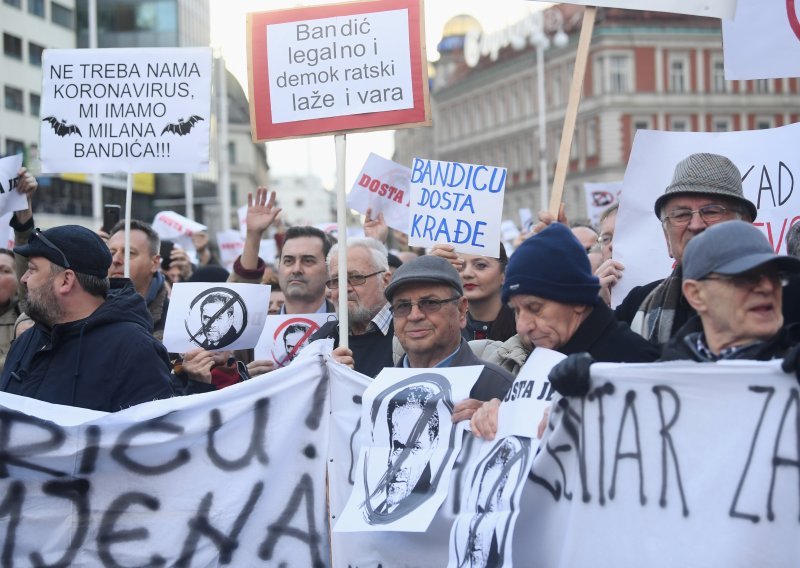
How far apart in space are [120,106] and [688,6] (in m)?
3.39

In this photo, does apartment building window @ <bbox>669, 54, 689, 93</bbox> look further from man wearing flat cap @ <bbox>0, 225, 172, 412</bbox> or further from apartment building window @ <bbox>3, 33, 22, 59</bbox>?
man wearing flat cap @ <bbox>0, 225, 172, 412</bbox>

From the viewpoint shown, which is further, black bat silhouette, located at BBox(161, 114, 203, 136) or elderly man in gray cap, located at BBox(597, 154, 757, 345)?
black bat silhouette, located at BBox(161, 114, 203, 136)

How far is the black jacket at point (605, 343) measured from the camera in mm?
4246

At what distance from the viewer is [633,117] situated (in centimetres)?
7506

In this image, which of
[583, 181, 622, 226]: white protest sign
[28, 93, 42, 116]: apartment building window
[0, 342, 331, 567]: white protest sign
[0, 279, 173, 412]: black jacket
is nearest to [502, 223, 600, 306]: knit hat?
[0, 342, 331, 567]: white protest sign

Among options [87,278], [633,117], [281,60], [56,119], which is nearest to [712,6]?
[281,60]

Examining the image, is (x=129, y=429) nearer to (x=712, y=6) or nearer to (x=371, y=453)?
(x=371, y=453)

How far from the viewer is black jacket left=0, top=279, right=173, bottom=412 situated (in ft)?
16.9

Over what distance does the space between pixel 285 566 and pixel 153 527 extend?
484mm

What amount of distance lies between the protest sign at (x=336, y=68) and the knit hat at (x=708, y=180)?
1.44 metres

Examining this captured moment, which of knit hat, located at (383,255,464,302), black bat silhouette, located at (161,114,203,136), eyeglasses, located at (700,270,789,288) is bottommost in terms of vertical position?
eyeglasses, located at (700,270,789,288)

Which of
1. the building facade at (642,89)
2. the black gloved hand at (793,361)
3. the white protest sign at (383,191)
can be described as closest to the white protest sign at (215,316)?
the white protest sign at (383,191)

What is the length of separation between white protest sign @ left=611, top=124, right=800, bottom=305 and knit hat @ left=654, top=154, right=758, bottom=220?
142 cm

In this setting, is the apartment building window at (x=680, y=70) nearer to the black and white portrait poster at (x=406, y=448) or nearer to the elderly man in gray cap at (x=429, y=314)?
the elderly man in gray cap at (x=429, y=314)
